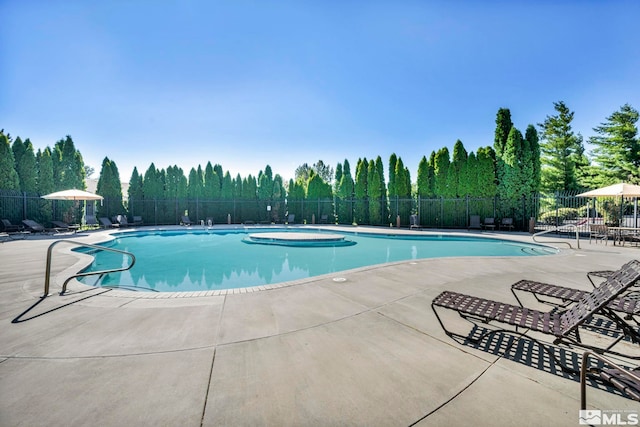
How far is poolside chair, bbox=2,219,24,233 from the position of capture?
43.9 feet

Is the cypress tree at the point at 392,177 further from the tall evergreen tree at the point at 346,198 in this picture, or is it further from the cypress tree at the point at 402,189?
the tall evergreen tree at the point at 346,198

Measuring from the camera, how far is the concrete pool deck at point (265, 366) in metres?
1.74

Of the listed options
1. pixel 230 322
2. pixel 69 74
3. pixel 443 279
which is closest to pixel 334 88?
pixel 69 74

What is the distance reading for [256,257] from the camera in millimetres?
9586

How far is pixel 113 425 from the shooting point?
5.33ft

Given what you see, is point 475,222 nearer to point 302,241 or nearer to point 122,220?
point 302,241

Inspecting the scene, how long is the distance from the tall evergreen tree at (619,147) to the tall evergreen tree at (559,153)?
8.18 ft

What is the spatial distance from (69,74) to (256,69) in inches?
246

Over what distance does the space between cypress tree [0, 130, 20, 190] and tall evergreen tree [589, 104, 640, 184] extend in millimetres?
42701

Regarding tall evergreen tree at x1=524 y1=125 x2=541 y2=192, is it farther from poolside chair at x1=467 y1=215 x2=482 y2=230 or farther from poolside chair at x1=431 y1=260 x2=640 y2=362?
poolside chair at x1=431 y1=260 x2=640 y2=362

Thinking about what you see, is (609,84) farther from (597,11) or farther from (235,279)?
(235,279)

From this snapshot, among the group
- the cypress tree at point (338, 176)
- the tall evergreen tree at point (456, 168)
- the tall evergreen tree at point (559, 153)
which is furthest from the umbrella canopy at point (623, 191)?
the tall evergreen tree at point (559, 153)

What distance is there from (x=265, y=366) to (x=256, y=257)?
7538 mm

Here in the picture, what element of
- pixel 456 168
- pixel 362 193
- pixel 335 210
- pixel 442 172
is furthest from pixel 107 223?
pixel 456 168
